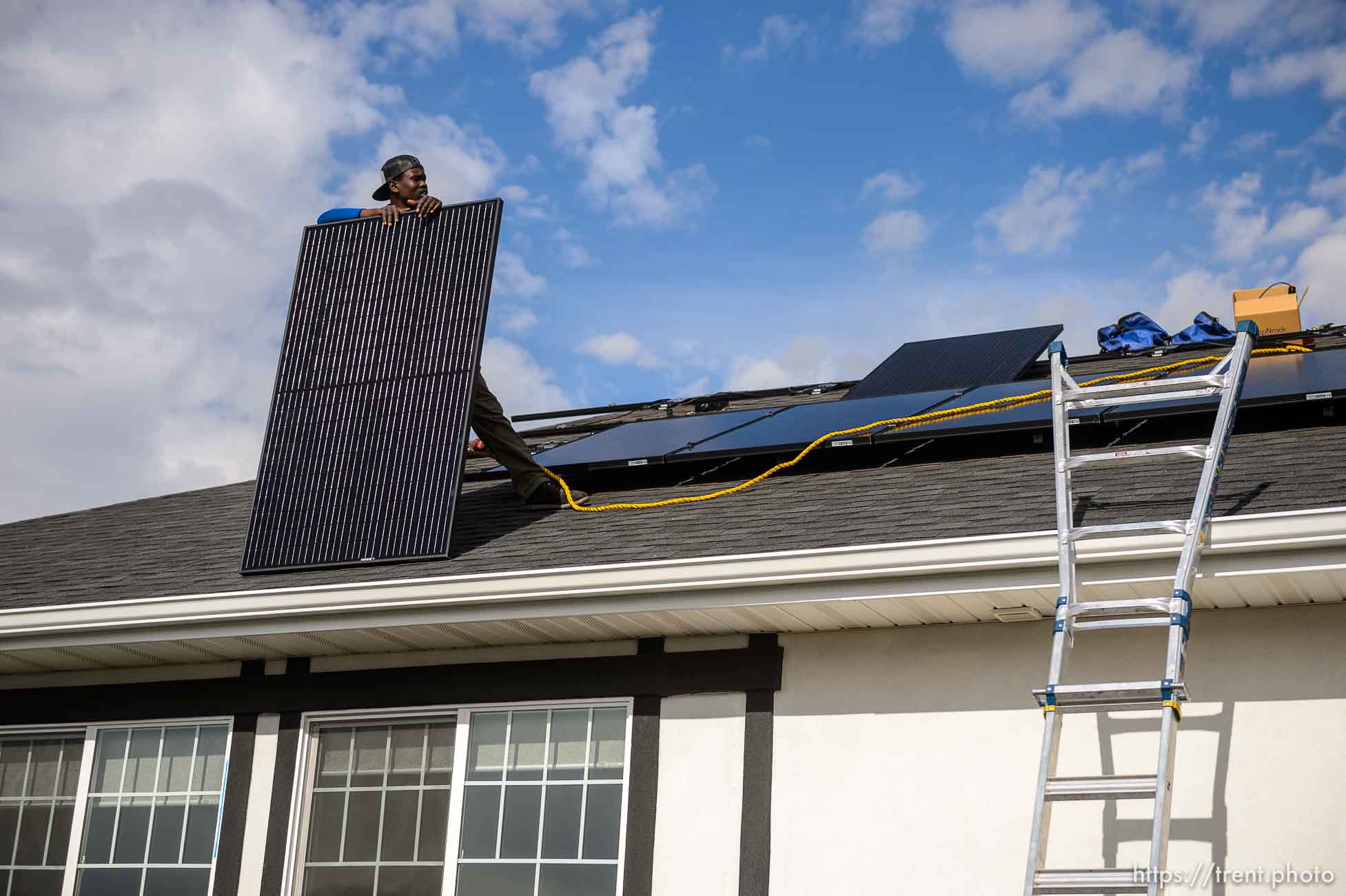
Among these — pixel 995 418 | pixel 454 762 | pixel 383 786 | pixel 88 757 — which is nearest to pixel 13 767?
pixel 88 757

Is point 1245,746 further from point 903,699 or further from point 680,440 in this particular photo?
point 680,440

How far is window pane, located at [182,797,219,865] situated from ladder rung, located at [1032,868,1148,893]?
522 centimetres

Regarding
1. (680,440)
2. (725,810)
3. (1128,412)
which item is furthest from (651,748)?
(1128,412)

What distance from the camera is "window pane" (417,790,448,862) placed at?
25.3 ft

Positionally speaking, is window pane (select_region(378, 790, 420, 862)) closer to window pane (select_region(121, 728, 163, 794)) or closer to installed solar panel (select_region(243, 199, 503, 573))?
installed solar panel (select_region(243, 199, 503, 573))

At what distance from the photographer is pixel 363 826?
8.00m

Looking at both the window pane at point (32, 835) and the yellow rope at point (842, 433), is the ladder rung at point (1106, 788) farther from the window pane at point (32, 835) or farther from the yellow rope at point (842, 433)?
the window pane at point (32, 835)

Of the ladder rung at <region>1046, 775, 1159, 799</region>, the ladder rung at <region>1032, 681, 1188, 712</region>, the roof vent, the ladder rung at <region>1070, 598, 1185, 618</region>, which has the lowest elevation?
the ladder rung at <region>1046, 775, 1159, 799</region>

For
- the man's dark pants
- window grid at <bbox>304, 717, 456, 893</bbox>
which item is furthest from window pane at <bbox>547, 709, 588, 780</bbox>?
the man's dark pants

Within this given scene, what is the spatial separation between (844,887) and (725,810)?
75 cm

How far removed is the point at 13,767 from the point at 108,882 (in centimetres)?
125

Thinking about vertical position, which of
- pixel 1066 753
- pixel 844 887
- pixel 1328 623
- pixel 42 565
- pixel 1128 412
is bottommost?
pixel 844 887

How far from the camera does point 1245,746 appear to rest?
6270mm

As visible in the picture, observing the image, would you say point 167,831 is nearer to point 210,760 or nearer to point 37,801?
point 210,760
